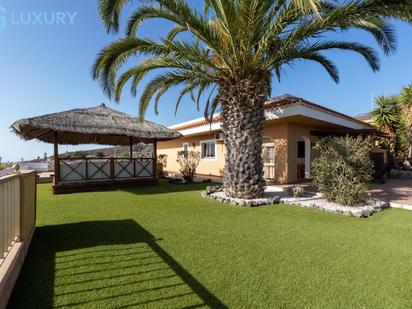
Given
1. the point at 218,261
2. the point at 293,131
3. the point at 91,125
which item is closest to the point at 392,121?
the point at 293,131

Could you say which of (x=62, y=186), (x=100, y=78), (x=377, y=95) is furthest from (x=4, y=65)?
(x=377, y=95)

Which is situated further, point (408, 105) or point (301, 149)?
point (408, 105)

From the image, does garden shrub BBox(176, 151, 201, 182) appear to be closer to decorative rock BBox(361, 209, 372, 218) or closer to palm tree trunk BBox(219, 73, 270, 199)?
palm tree trunk BBox(219, 73, 270, 199)

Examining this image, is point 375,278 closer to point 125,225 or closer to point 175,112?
point 125,225

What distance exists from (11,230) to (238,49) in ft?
24.5

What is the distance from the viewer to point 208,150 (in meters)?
19.3

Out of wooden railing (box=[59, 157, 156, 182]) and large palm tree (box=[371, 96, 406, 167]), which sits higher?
large palm tree (box=[371, 96, 406, 167])

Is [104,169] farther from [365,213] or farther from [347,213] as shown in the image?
[365,213]

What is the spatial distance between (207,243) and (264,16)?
275 inches

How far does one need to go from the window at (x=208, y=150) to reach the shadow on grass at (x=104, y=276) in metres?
13.9

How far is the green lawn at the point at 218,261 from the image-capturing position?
115 inches

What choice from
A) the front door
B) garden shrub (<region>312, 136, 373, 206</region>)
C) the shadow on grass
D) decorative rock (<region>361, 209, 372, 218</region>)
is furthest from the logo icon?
the front door

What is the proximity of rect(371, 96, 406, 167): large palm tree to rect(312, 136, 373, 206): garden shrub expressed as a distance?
44.0 feet

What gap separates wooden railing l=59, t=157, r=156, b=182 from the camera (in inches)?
457
